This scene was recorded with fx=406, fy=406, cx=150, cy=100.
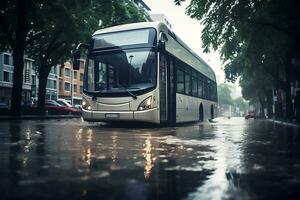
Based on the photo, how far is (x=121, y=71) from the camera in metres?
14.2

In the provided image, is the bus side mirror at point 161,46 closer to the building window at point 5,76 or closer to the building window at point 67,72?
the building window at point 5,76

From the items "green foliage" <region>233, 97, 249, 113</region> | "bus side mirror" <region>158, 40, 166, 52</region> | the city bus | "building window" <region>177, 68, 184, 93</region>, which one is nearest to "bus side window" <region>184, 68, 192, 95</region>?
"building window" <region>177, 68, 184, 93</region>

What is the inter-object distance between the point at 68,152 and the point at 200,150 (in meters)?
2.30

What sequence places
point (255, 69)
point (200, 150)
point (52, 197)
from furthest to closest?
1. point (255, 69)
2. point (200, 150)
3. point (52, 197)

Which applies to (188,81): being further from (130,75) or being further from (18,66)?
(18,66)

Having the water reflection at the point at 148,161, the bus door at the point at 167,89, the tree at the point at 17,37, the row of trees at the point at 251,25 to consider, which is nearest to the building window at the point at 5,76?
the tree at the point at 17,37

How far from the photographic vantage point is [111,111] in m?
14.4

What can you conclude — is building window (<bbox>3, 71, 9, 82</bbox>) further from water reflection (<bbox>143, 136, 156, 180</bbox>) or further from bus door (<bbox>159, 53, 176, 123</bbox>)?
water reflection (<bbox>143, 136, 156, 180</bbox>)

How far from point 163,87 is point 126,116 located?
A: 5.93 ft

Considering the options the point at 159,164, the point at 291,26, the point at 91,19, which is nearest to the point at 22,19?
the point at 91,19

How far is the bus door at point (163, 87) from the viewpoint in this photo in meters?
14.4

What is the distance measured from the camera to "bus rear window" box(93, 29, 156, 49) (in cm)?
1427

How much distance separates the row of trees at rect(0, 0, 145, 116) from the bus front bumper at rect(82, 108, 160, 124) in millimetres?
9395

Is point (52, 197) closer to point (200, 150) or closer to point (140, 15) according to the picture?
point (200, 150)
